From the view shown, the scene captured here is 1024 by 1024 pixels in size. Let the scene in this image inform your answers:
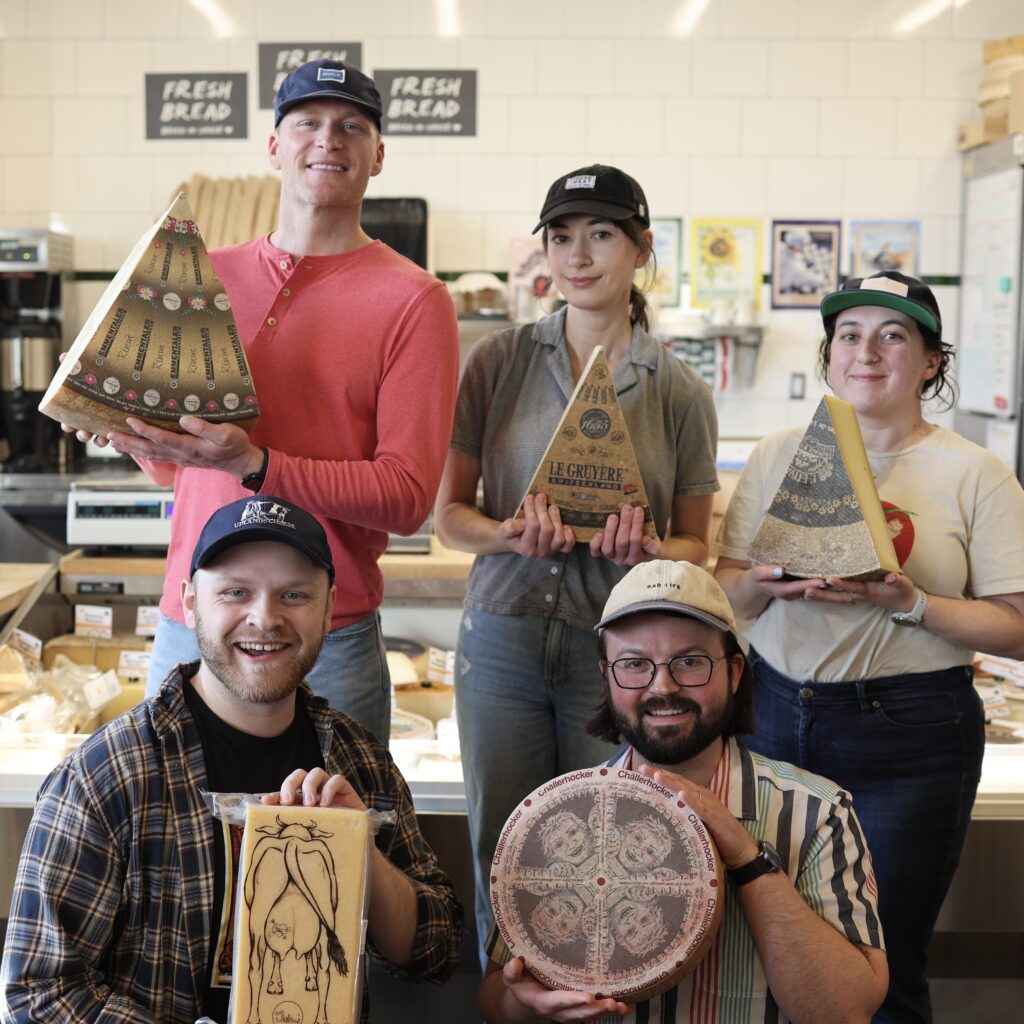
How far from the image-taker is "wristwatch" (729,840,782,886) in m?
1.35

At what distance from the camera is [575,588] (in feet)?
6.48

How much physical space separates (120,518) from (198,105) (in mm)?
2084

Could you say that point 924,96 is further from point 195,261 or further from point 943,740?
point 195,261

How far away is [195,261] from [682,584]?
773mm

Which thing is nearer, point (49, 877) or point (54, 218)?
point (49, 877)

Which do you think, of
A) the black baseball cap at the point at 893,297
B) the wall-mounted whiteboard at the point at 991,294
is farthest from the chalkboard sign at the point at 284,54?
the black baseball cap at the point at 893,297

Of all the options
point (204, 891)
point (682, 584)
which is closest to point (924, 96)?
point (682, 584)

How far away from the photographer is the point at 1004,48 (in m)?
4.63

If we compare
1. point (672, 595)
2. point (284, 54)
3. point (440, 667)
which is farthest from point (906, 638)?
point (284, 54)

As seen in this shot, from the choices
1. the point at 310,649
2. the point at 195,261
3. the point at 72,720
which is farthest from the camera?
the point at 72,720

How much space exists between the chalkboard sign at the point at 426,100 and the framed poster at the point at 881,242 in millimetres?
1593

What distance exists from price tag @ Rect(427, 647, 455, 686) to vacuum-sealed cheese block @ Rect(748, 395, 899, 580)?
118 centimetres

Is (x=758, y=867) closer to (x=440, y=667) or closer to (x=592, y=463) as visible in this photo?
(x=592, y=463)

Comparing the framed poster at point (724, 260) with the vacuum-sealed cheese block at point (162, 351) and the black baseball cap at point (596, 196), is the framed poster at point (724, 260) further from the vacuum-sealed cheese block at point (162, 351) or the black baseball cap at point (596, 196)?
the vacuum-sealed cheese block at point (162, 351)
